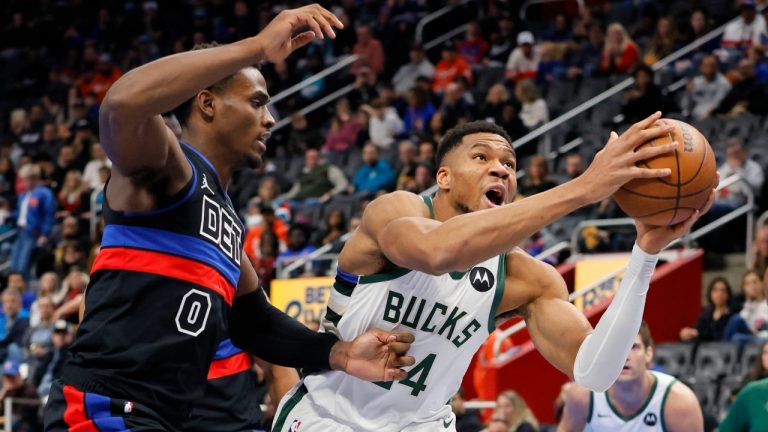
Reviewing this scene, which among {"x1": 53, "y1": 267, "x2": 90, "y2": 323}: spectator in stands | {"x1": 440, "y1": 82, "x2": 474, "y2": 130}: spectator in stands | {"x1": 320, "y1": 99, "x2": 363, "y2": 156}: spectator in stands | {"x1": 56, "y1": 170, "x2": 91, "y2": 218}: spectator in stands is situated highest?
{"x1": 440, "y1": 82, "x2": 474, "y2": 130}: spectator in stands

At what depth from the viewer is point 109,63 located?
22.4 m

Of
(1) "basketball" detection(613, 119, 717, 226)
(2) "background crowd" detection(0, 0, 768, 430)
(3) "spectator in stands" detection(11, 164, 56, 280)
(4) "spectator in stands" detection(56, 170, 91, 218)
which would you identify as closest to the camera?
(1) "basketball" detection(613, 119, 717, 226)

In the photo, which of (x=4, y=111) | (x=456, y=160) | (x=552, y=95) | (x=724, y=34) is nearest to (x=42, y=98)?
(x=4, y=111)

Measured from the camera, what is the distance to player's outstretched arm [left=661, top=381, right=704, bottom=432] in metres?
6.78

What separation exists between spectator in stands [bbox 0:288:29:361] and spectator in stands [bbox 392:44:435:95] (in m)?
6.27

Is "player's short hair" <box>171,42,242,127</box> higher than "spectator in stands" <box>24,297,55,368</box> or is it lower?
higher

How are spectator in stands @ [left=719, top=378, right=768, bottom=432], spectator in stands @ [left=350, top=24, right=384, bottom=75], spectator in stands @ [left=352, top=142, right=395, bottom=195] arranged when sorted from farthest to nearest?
spectator in stands @ [left=350, top=24, right=384, bottom=75] < spectator in stands @ [left=352, top=142, right=395, bottom=195] < spectator in stands @ [left=719, top=378, right=768, bottom=432]

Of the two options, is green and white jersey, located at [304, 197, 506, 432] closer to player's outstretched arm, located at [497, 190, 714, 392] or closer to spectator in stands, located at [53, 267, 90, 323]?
player's outstretched arm, located at [497, 190, 714, 392]

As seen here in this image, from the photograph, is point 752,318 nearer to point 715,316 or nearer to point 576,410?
point 715,316

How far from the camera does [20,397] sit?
13008 mm

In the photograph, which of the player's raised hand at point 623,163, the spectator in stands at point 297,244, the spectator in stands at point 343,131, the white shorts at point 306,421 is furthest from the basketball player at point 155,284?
the spectator in stands at point 343,131

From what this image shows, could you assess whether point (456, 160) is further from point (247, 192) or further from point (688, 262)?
point (247, 192)

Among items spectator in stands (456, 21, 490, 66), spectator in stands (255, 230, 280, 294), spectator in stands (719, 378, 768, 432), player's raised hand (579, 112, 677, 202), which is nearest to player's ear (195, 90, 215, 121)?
player's raised hand (579, 112, 677, 202)

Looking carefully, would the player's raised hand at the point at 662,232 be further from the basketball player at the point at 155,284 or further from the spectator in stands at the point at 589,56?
the spectator in stands at the point at 589,56
